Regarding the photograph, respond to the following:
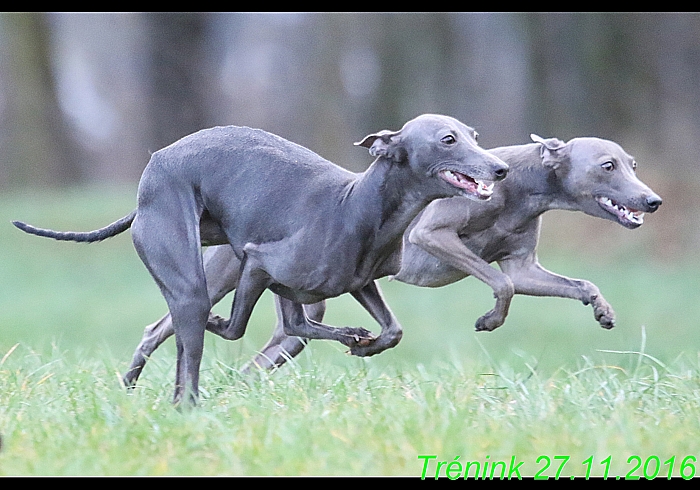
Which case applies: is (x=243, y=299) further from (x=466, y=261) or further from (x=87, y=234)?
(x=466, y=261)

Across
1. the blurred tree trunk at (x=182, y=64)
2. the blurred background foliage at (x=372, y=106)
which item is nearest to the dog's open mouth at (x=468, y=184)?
the blurred background foliage at (x=372, y=106)

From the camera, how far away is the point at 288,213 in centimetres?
632

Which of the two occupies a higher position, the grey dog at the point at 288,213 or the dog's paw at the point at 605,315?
the grey dog at the point at 288,213

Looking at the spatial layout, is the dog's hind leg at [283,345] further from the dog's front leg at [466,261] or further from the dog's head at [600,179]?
the dog's head at [600,179]

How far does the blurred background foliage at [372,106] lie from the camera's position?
747 inches

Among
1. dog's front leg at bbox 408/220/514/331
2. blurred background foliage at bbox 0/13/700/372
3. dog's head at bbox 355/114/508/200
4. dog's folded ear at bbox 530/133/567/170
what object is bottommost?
blurred background foliage at bbox 0/13/700/372

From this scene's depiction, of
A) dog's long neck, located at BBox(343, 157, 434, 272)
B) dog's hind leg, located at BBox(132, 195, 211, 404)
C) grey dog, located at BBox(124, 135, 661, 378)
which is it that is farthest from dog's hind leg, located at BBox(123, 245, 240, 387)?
dog's long neck, located at BBox(343, 157, 434, 272)

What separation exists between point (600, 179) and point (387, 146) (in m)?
1.54

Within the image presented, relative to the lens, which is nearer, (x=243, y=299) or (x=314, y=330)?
(x=243, y=299)

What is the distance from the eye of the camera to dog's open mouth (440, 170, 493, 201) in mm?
6000

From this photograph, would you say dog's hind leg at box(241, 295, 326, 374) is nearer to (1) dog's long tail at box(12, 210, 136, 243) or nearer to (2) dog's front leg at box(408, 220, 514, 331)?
(2) dog's front leg at box(408, 220, 514, 331)

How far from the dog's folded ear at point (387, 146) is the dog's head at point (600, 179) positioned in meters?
1.19

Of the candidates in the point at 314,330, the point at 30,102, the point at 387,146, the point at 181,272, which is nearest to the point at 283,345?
the point at 314,330

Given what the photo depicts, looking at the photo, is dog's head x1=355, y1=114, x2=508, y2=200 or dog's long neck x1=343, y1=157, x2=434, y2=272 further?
dog's long neck x1=343, y1=157, x2=434, y2=272
